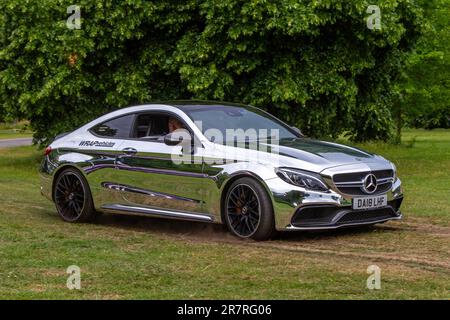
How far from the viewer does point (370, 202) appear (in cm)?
920

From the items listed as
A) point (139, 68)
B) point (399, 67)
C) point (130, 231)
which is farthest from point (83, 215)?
point (399, 67)

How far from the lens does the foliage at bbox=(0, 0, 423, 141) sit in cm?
1945

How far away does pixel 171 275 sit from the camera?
7.24 meters

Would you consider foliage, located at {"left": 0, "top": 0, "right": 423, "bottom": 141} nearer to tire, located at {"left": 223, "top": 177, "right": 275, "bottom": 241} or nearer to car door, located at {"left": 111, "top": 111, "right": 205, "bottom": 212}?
car door, located at {"left": 111, "top": 111, "right": 205, "bottom": 212}

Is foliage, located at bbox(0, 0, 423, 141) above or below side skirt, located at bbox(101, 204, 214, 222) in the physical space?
above

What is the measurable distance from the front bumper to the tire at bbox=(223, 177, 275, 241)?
0.10 meters

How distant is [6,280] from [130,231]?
10.5ft

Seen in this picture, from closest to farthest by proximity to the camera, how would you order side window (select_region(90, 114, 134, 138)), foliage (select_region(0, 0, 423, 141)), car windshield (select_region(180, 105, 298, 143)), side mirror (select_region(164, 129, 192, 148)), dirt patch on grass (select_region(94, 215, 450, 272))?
dirt patch on grass (select_region(94, 215, 450, 272)) < side mirror (select_region(164, 129, 192, 148)) < car windshield (select_region(180, 105, 298, 143)) < side window (select_region(90, 114, 134, 138)) < foliage (select_region(0, 0, 423, 141))

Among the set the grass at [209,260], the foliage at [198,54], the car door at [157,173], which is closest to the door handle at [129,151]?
the car door at [157,173]

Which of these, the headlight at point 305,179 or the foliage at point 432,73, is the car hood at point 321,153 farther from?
the foliage at point 432,73

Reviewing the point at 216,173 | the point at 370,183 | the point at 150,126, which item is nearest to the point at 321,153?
the point at 370,183

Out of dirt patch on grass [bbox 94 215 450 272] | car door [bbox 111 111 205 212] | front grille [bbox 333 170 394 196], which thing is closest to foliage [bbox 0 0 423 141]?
car door [bbox 111 111 205 212]

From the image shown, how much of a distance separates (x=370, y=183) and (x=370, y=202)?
0.69ft

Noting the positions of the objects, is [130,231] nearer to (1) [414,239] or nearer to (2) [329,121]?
(1) [414,239]
